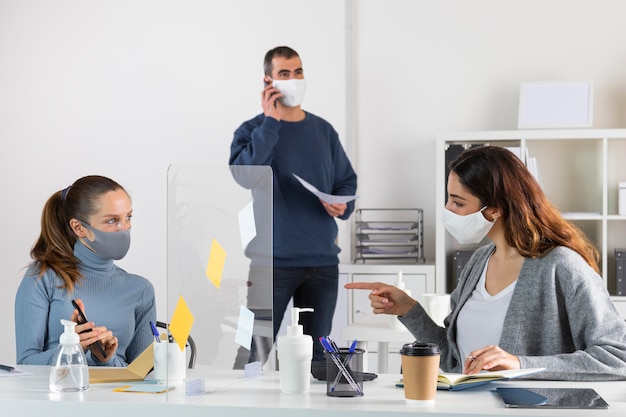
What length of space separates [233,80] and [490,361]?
3.37m

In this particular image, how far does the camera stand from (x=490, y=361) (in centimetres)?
182

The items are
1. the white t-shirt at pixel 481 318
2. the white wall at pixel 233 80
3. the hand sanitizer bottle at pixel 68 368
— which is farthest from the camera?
the white wall at pixel 233 80

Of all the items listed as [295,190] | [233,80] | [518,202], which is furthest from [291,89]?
[518,202]

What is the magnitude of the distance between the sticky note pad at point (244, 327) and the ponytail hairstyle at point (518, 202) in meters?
0.71

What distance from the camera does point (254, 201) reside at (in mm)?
1868

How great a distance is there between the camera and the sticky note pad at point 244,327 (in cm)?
189

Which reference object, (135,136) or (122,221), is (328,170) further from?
(135,136)

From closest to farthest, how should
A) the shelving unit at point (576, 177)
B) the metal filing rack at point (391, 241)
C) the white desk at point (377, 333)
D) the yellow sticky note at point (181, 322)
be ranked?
1. the yellow sticky note at point (181, 322)
2. the white desk at point (377, 333)
3. the shelving unit at point (576, 177)
4. the metal filing rack at point (391, 241)

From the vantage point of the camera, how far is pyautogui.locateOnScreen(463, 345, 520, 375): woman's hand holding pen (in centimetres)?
181

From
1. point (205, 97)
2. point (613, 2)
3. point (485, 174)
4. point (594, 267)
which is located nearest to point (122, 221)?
point (485, 174)

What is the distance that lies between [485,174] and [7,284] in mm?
3754

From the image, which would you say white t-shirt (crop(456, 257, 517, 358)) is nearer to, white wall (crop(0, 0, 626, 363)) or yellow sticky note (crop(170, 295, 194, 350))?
yellow sticky note (crop(170, 295, 194, 350))

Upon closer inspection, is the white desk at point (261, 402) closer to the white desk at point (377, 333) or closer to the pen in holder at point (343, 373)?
the pen in holder at point (343, 373)

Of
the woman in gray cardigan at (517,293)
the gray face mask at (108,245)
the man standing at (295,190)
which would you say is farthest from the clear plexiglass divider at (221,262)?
the man standing at (295,190)
